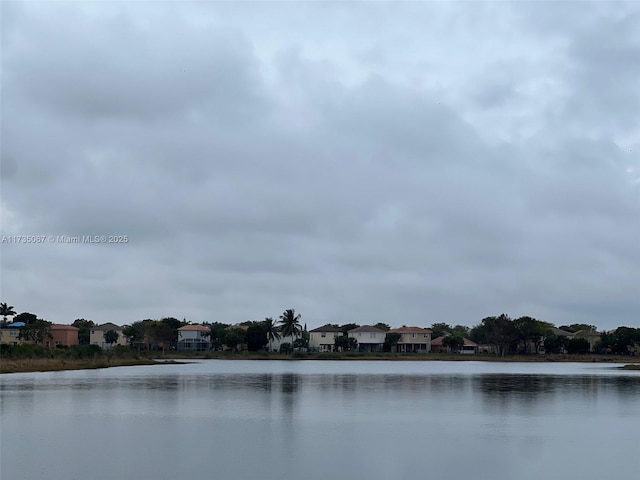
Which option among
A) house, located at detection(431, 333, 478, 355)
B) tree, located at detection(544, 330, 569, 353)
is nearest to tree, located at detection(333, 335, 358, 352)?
house, located at detection(431, 333, 478, 355)

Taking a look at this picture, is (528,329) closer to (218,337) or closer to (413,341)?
(413,341)

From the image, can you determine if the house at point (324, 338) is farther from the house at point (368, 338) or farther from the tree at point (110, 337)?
the tree at point (110, 337)

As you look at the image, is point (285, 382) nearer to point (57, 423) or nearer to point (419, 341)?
point (57, 423)

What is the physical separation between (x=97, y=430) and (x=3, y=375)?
46.4 metres

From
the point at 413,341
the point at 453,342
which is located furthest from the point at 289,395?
the point at 453,342

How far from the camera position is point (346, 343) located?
158 m

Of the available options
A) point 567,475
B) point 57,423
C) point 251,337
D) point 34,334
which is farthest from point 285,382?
point 34,334

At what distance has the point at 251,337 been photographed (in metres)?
151

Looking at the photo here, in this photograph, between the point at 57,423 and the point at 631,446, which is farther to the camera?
the point at 57,423

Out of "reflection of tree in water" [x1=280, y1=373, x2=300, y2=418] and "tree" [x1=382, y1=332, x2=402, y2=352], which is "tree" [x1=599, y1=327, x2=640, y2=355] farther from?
"reflection of tree in water" [x1=280, y1=373, x2=300, y2=418]

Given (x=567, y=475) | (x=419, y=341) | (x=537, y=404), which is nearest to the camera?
(x=567, y=475)

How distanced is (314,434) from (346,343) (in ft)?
419

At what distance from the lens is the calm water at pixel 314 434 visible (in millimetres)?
23719

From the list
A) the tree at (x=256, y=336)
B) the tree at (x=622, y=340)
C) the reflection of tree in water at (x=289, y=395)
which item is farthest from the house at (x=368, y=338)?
the reflection of tree in water at (x=289, y=395)
